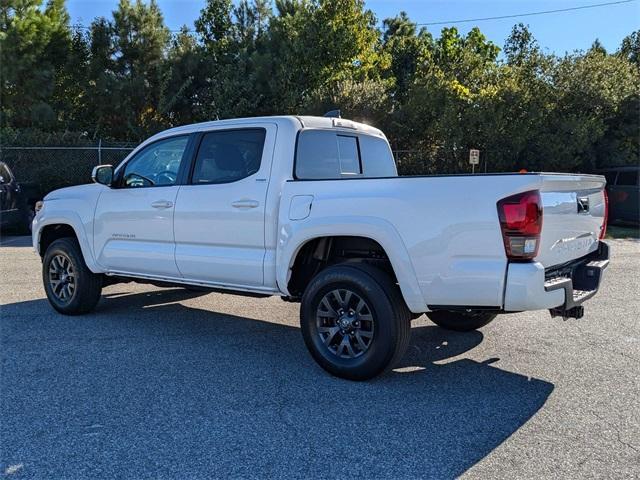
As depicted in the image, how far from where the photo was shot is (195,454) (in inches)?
125

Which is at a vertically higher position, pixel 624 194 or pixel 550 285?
pixel 624 194

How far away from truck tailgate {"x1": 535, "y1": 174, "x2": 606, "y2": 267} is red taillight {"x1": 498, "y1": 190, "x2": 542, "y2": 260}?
109 mm

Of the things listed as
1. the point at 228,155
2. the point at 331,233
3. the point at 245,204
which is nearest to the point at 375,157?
the point at 228,155

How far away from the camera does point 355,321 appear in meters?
4.31

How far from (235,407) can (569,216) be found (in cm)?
267

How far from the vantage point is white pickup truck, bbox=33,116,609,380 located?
146 inches

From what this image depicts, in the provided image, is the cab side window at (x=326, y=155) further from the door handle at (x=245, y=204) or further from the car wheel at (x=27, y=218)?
the car wheel at (x=27, y=218)

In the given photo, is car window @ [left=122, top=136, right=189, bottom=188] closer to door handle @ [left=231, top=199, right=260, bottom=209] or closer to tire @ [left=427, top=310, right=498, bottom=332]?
door handle @ [left=231, top=199, right=260, bottom=209]

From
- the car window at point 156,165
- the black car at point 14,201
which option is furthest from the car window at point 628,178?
the black car at point 14,201

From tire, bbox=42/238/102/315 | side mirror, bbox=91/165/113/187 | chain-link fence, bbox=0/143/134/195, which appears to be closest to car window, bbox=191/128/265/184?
side mirror, bbox=91/165/113/187

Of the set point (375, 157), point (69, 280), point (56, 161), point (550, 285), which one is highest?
point (56, 161)

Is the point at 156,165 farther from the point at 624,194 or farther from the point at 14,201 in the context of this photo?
the point at 624,194

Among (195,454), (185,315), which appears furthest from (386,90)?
(195,454)

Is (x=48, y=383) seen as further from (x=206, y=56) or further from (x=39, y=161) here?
(x=206, y=56)
